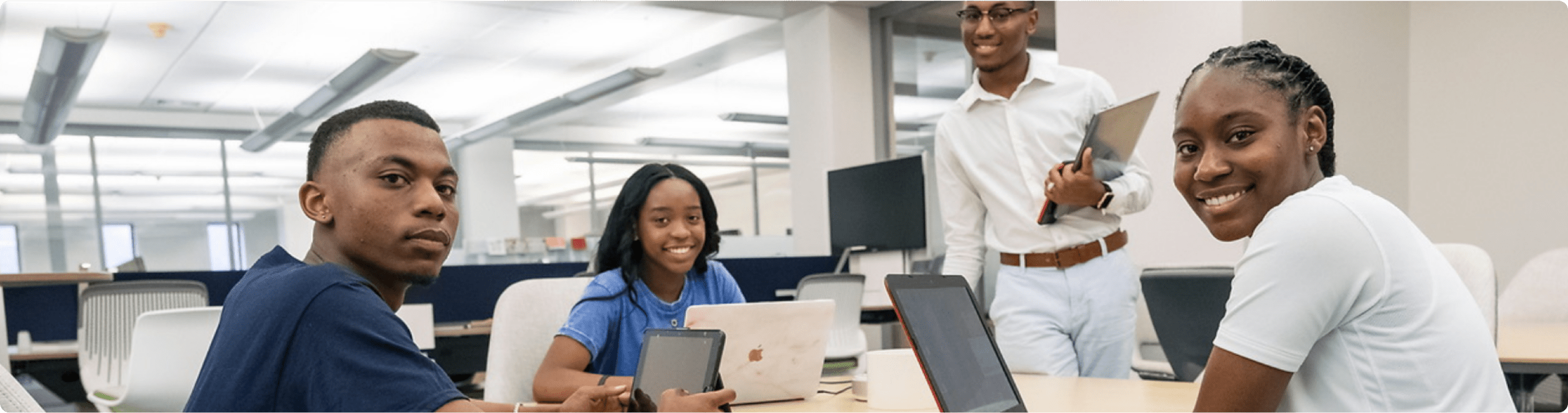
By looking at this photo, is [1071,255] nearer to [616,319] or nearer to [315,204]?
[616,319]

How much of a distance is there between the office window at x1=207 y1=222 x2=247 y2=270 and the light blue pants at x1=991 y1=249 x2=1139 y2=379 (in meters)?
8.18

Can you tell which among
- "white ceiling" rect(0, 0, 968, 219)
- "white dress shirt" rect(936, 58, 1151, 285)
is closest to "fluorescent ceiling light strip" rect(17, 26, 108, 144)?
"white ceiling" rect(0, 0, 968, 219)

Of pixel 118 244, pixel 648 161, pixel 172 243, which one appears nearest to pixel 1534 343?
pixel 648 161

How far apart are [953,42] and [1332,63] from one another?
303 cm

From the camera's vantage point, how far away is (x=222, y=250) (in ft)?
28.9

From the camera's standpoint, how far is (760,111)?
8391 millimetres

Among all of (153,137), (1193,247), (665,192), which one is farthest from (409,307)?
(153,137)

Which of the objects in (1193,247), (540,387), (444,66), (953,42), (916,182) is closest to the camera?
(540,387)

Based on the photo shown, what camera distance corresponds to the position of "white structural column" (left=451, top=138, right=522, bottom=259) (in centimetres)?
870

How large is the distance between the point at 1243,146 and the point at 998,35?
131 cm

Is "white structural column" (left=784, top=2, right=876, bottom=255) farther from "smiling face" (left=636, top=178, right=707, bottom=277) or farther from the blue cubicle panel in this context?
"smiling face" (left=636, top=178, right=707, bottom=277)

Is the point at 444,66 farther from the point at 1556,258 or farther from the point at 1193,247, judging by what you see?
the point at 1556,258

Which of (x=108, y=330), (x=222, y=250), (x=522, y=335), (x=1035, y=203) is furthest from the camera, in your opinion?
(x=222, y=250)

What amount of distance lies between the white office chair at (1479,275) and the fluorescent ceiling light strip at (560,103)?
589 centimetres
